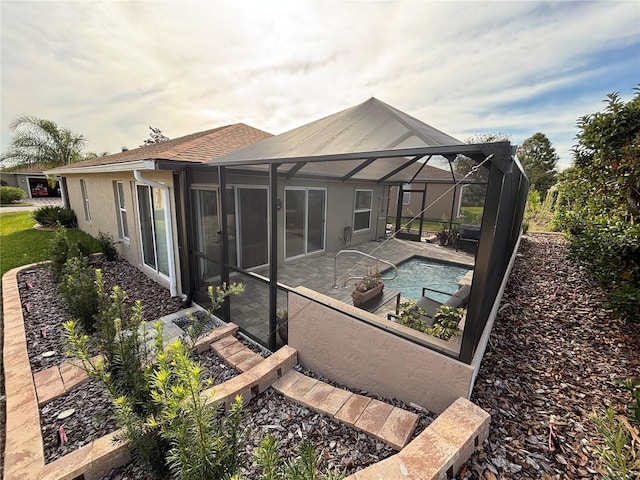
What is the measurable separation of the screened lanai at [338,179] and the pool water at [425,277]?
6.13 ft

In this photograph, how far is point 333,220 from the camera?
9.07 metres

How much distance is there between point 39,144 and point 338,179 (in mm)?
24618

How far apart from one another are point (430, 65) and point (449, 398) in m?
5.41

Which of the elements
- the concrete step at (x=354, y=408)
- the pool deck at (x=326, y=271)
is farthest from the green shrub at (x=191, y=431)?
the pool deck at (x=326, y=271)

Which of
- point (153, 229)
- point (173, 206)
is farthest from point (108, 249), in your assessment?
point (173, 206)

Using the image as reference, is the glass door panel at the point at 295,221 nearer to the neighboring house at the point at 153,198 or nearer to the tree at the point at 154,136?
the neighboring house at the point at 153,198

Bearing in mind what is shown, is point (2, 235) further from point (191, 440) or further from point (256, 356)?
point (191, 440)

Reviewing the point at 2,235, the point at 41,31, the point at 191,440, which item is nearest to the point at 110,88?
the point at 41,31

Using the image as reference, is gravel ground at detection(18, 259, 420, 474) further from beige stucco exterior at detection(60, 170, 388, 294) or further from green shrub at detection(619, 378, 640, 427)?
beige stucco exterior at detection(60, 170, 388, 294)

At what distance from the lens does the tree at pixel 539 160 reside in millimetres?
26344

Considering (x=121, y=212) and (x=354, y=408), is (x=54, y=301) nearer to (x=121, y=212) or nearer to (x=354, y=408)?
(x=121, y=212)

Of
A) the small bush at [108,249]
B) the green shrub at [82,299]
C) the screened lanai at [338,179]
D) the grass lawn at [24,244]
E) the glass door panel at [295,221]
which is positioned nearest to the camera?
the screened lanai at [338,179]

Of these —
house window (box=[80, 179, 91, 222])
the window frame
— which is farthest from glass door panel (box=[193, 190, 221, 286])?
house window (box=[80, 179, 91, 222])

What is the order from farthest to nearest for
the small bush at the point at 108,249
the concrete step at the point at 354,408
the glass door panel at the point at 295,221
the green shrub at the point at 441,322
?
the small bush at the point at 108,249 → the glass door panel at the point at 295,221 → the green shrub at the point at 441,322 → the concrete step at the point at 354,408
